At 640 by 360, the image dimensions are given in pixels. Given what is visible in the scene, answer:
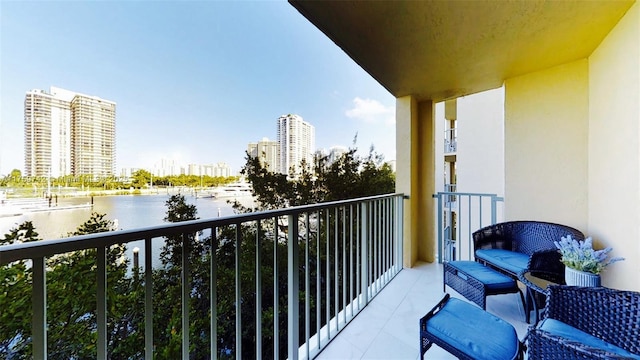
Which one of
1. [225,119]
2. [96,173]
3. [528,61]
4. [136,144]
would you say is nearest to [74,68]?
[136,144]

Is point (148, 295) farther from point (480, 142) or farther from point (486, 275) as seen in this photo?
point (480, 142)

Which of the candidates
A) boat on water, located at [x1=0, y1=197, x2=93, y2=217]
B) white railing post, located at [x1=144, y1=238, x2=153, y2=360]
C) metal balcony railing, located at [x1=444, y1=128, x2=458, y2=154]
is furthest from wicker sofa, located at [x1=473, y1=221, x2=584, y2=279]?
metal balcony railing, located at [x1=444, y1=128, x2=458, y2=154]

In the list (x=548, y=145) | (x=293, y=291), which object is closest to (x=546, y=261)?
(x=548, y=145)

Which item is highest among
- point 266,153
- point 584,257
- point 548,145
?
point 266,153

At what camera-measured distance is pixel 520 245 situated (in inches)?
111

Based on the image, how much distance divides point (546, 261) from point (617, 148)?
1071 mm

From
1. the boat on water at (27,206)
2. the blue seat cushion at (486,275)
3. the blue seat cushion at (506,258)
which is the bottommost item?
the blue seat cushion at (486,275)

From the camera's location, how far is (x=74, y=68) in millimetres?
5926

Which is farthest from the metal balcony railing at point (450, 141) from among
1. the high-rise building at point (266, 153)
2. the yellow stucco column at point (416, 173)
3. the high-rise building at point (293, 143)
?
the yellow stucco column at point (416, 173)

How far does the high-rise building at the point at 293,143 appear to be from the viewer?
878cm

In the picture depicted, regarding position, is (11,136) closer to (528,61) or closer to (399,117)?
(399,117)

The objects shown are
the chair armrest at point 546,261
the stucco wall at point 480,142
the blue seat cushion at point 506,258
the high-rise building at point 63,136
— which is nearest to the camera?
the chair armrest at point 546,261

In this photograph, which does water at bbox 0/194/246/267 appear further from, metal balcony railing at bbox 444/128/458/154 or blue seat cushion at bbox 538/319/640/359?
metal balcony railing at bbox 444/128/458/154

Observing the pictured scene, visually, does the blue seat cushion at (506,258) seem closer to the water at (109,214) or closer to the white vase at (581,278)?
the white vase at (581,278)
